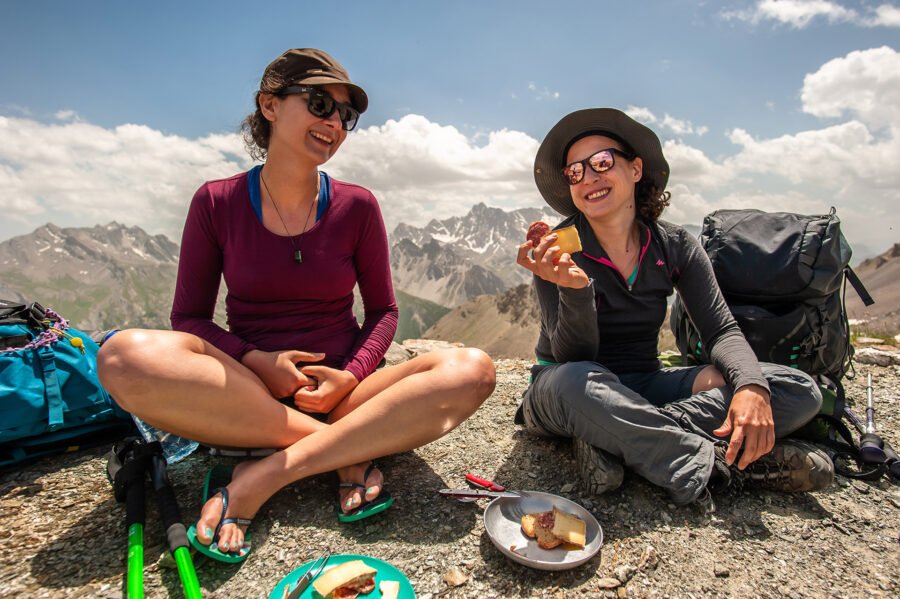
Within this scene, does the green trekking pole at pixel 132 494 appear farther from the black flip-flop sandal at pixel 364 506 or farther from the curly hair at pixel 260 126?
the curly hair at pixel 260 126

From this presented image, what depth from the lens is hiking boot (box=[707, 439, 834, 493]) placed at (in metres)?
3.88

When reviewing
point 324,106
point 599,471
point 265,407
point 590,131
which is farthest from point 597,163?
point 265,407

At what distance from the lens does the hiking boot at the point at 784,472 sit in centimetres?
388

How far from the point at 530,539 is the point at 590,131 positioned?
3.64 metres

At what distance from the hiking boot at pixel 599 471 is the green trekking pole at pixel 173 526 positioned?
2.75 meters

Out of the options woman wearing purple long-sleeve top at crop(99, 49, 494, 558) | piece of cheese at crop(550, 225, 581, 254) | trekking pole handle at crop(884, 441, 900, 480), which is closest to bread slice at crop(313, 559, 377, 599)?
woman wearing purple long-sleeve top at crop(99, 49, 494, 558)

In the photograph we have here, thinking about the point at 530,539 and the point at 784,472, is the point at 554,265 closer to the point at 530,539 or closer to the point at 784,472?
the point at 530,539

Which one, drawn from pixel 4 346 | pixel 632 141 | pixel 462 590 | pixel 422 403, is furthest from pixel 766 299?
pixel 4 346

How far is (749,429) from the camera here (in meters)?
3.63

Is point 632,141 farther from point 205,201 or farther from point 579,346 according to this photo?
point 205,201

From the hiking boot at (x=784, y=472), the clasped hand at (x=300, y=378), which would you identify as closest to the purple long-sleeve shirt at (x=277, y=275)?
the clasped hand at (x=300, y=378)

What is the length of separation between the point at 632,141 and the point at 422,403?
127 inches

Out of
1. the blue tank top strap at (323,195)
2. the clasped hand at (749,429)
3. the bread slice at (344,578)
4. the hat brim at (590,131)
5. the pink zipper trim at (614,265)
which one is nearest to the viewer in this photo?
the bread slice at (344,578)

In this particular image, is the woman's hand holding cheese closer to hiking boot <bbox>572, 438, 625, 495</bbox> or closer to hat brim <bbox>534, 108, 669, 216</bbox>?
hiking boot <bbox>572, 438, 625, 495</bbox>
